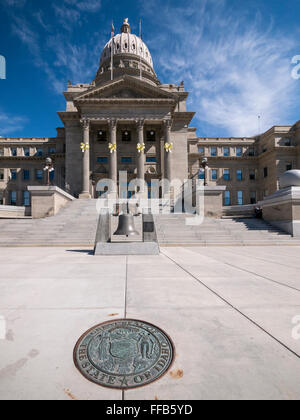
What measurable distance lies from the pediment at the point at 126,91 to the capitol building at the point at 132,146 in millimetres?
162

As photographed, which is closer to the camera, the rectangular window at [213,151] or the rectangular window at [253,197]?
the rectangular window at [253,197]

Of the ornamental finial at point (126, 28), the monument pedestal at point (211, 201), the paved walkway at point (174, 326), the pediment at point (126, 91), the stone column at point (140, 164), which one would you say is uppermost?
the ornamental finial at point (126, 28)

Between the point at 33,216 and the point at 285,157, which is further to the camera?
the point at 285,157

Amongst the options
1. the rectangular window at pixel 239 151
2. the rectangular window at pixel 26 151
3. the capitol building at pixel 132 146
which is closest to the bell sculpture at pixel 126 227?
the capitol building at pixel 132 146

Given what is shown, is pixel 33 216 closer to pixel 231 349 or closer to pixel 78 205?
pixel 78 205

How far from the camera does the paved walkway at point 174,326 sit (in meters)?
1.94

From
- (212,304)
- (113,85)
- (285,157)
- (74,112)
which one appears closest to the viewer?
(212,304)

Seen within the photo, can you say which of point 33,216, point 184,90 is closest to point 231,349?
point 33,216

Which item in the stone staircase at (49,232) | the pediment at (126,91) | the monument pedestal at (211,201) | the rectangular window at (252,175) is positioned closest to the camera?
the stone staircase at (49,232)

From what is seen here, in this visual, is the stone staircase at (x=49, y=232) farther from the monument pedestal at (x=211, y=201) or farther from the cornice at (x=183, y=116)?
the cornice at (x=183, y=116)

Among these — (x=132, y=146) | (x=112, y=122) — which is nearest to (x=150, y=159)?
(x=132, y=146)

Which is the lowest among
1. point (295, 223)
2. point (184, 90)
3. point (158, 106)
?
point (295, 223)
